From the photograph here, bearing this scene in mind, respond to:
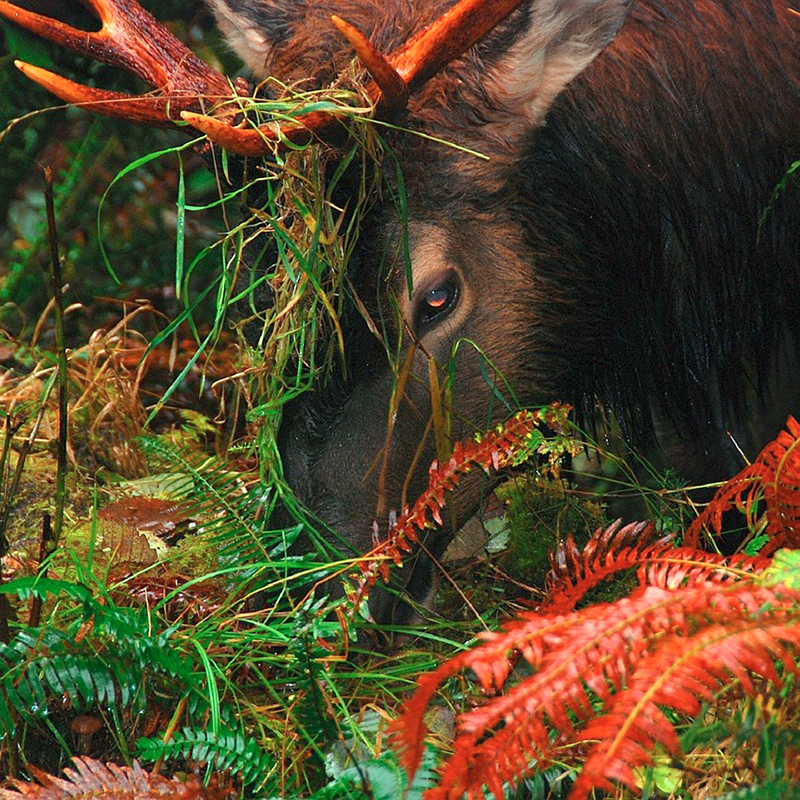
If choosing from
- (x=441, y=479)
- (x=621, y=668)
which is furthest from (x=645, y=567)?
(x=621, y=668)

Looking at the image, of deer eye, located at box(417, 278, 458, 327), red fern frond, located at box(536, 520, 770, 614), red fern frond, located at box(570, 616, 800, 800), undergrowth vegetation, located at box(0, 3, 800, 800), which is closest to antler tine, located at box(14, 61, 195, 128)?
undergrowth vegetation, located at box(0, 3, 800, 800)

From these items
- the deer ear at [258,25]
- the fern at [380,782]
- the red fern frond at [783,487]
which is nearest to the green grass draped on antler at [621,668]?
the fern at [380,782]

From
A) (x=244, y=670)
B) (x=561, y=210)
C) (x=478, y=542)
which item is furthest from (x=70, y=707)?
(x=561, y=210)

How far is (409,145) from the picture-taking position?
11.0 ft

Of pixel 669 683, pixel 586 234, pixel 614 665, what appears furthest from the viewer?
pixel 586 234

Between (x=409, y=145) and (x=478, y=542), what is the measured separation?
5.00 ft

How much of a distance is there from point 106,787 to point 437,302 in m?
1.71

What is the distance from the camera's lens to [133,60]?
354 cm

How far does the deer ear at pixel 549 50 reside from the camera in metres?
3.38

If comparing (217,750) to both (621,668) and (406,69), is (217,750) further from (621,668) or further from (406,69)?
(406,69)

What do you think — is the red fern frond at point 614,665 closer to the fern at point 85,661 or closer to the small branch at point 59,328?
the fern at point 85,661

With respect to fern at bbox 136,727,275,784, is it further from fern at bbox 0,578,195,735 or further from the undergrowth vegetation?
fern at bbox 0,578,195,735

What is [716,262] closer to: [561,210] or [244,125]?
[561,210]

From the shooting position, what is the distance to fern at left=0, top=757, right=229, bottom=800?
2449mm
